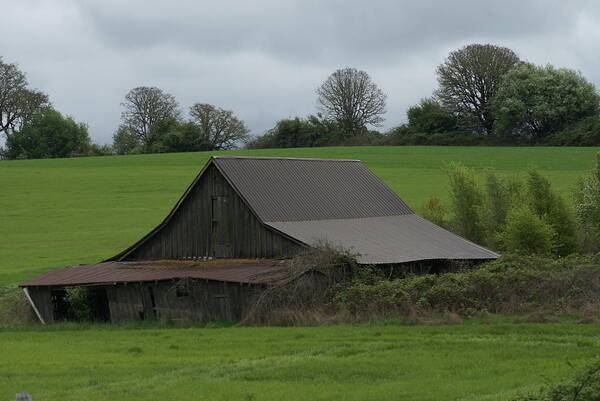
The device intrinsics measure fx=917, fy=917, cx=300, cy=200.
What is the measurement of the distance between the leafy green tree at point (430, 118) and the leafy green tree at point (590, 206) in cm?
6192

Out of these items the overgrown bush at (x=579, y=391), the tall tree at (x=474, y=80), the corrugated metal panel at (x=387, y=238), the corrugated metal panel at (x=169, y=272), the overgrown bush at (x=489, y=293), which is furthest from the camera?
the tall tree at (x=474, y=80)

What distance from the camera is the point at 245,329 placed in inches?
1045

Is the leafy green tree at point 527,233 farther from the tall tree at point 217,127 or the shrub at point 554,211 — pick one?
the tall tree at point 217,127

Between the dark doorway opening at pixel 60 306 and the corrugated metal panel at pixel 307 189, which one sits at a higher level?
the corrugated metal panel at pixel 307 189

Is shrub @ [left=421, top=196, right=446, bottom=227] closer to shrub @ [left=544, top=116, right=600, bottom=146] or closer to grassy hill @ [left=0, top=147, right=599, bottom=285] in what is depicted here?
grassy hill @ [left=0, top=147, right=599, bottom=285]

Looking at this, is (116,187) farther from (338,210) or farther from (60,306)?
(60,306)

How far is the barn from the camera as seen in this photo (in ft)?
103

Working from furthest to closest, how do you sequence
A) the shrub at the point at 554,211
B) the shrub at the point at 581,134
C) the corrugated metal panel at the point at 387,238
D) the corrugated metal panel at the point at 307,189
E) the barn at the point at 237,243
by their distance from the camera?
the shrub at the point at 581,134
the shrub at the point at 554,211
the corrugated metal panel at the point at 307,189
the corrugated metal panel at the point at 387,238
the barn at the point at 237,243

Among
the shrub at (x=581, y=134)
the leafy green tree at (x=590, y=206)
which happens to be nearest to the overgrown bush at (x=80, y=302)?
the leafy green tree at (x=590, y=206)

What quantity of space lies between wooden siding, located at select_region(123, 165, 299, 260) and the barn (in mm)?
39

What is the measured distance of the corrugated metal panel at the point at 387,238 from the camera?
33.2m

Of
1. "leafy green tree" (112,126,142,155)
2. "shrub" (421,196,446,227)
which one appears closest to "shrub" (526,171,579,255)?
"shrub" (421,196,446,227)

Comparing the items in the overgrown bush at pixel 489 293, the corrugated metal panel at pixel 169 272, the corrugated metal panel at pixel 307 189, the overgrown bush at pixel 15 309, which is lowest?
the overgrown bush at pixel 15 309

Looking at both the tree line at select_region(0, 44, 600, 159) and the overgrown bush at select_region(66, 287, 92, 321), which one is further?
the tree line at select_region(0, 44, 600, 159)
